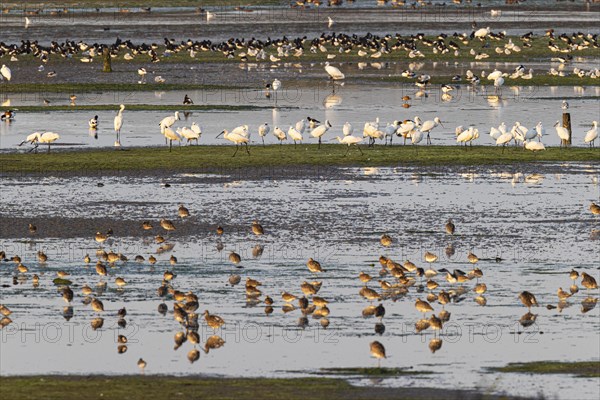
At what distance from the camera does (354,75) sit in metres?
60.4

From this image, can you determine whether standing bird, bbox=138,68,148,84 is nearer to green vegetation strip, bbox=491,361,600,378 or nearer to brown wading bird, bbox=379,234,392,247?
brown wading bird, bbox=379,234,392,247

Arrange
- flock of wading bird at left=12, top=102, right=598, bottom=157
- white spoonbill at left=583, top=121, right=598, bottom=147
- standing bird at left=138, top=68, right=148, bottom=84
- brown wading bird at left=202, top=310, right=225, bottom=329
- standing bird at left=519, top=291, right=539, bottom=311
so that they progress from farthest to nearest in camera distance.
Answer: standing bird at left=138, top=68, right=148, bottom=84
white spoonbill at left=583, top=121, right=598, bottom=147
flock of wading bird at left=12, top=102, right=598, bottom=157
standing bird at left=519, top=291, right=539, bottom=311
brown wading bird at left=202, top=310, right=225, bottom=329

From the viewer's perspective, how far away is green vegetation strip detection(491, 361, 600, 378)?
14867 millimetres

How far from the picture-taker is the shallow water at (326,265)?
51.2ft

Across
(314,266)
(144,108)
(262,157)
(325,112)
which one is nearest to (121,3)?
(144,108)

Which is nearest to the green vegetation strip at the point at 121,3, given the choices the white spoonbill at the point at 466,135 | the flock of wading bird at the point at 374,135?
the flock of wading bird at the point at 374,135

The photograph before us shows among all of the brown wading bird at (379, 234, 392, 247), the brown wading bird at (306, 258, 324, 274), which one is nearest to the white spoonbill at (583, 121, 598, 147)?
the brown wading bird at (379, 234, 392, 247)

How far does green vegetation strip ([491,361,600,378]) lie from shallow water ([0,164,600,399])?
0.69ft

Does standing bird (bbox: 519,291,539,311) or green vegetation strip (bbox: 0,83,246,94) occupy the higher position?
green vegetation strip (bbox: 0,83,246,94)

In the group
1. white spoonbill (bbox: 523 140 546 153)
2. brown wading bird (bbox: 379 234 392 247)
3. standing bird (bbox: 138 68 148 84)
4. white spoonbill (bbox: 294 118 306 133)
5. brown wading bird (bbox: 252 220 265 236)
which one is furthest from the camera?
standing bird (bbox: 138 68 148 84)

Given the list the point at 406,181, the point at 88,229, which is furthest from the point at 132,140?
the point at 88,229

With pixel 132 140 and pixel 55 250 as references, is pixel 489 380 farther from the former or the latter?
pixel 132 140

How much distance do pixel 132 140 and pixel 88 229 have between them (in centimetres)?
1277

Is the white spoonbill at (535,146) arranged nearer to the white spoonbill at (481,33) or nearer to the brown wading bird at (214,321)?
the brown wading bird at (214,321)
